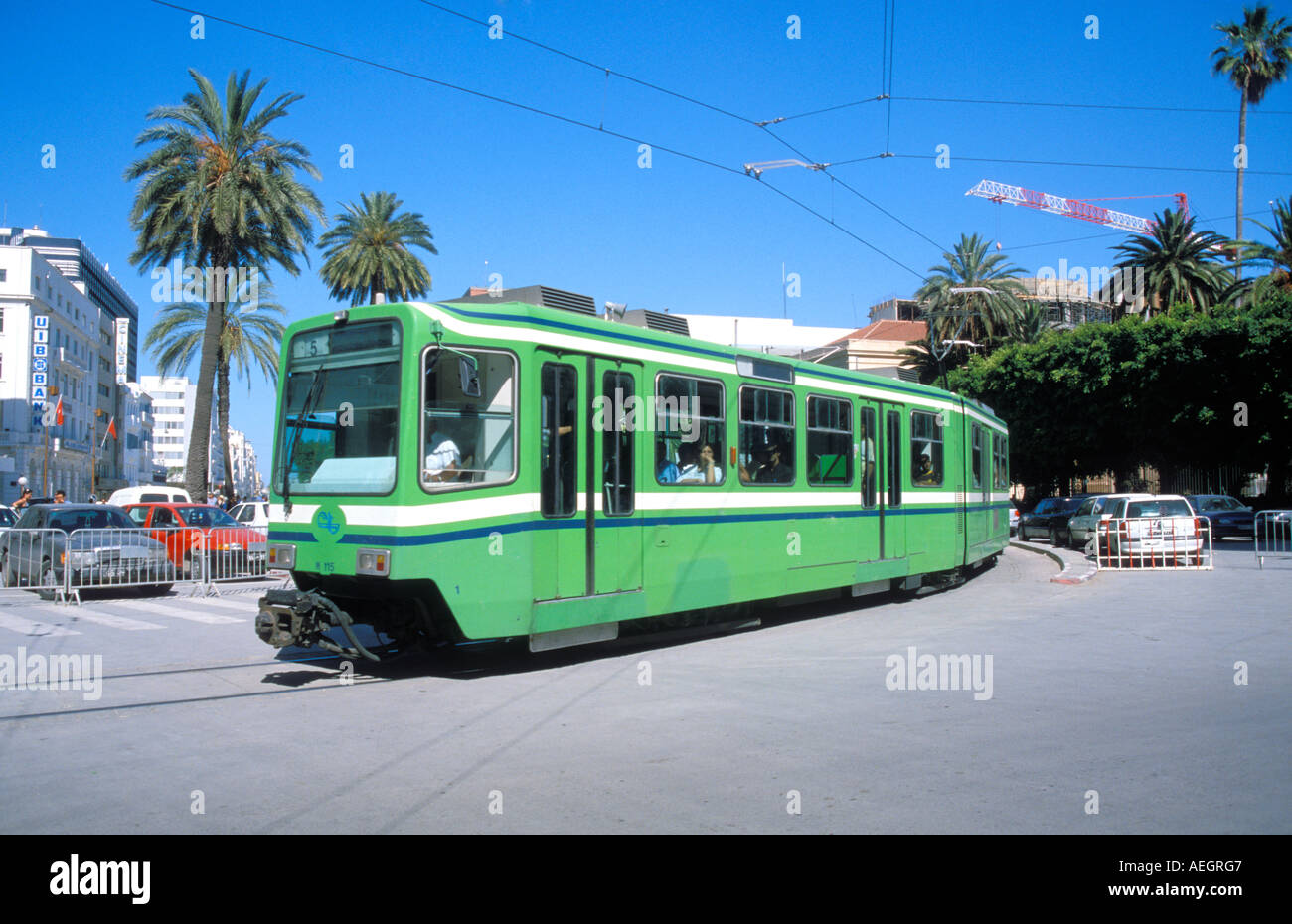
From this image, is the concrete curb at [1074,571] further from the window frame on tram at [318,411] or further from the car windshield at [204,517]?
the car windshield at [204,517]

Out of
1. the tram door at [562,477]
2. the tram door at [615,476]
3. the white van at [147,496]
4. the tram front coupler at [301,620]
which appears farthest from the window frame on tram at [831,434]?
the white van at [147,496]

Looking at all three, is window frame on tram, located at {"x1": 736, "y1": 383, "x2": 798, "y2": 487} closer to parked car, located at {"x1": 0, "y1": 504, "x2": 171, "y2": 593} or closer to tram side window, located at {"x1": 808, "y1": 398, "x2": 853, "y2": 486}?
tram side window, located at {"x1": 808, "y1": 398, "x2": 853, "y2": 486}

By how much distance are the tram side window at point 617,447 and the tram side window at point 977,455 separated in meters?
11.4

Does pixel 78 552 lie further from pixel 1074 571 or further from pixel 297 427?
pixel 1074 571

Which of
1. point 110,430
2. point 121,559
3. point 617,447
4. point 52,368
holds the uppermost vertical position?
point 52,368

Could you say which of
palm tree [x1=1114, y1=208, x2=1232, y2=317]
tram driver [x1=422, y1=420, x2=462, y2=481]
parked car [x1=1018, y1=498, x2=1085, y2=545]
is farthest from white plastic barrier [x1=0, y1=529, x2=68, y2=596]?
palm tree [x1=1114, y1=208, x2=1232, y2=317]

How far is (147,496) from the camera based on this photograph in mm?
29062

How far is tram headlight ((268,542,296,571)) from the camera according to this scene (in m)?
9.66

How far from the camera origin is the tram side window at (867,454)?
49.0 ft

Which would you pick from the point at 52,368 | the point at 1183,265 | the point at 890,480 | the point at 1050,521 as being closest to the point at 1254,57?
the point at 1183,265

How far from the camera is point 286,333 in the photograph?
33.2 feet

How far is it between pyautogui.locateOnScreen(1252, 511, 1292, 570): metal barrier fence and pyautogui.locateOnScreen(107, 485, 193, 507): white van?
27.4 m

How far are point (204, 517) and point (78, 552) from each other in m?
5.96

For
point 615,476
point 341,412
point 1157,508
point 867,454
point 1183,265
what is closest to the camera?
point 341,412
